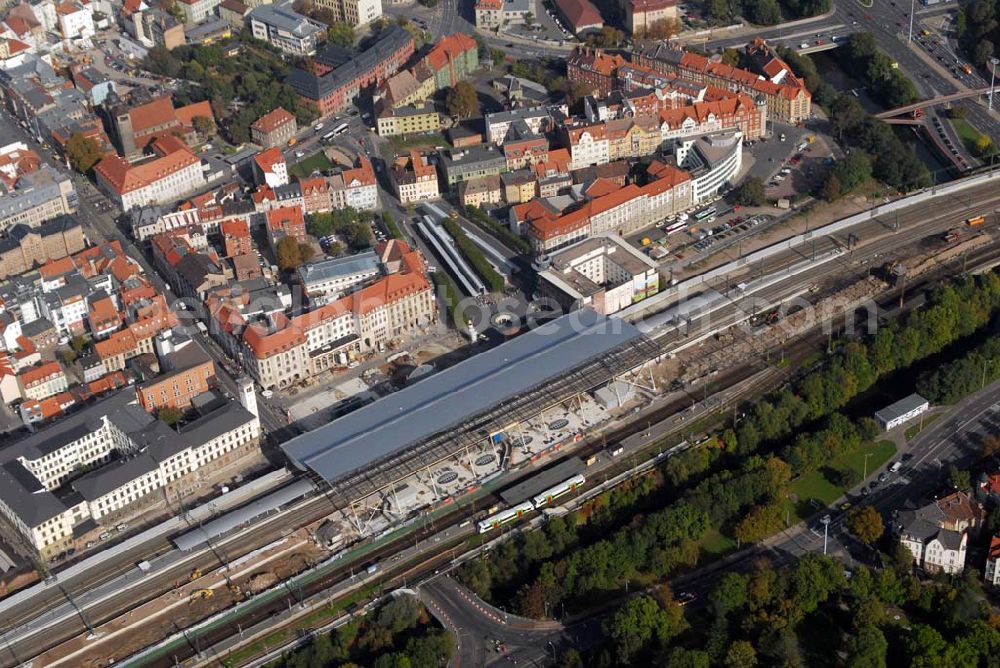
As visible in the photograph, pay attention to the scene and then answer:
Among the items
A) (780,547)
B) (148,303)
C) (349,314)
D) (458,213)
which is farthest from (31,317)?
(780,547)

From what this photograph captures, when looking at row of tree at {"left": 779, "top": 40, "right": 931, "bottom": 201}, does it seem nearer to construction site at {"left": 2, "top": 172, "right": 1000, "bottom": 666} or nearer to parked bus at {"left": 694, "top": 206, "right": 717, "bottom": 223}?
construction site at {"left": 2, "top": 172, "right": 1000, "bottom": 666}

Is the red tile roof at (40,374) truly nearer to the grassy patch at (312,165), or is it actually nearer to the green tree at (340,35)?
the grassy patch at (312,165)

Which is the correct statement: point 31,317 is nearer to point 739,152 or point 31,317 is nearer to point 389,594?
point 389,594

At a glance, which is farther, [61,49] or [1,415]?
[61,49]

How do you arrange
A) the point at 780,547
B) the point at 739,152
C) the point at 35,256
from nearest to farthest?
the point at 780,547
the point at 35,256
the point at 739,152

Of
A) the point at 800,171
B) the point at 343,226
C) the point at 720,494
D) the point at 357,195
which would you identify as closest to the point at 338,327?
the point at 343,226

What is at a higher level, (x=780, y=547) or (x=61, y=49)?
(x=61, y=49)

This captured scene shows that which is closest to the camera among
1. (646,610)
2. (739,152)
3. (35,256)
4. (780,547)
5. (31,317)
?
(646,610)

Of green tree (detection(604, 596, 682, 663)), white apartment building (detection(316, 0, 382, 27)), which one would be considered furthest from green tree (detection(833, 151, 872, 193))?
white apartment building (detection(316, 0, 382, 27))

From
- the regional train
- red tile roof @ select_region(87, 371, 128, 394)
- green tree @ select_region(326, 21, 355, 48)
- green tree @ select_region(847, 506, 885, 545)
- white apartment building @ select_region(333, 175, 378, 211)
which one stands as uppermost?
green tree @ select_region(326, 21, 355, 48)
